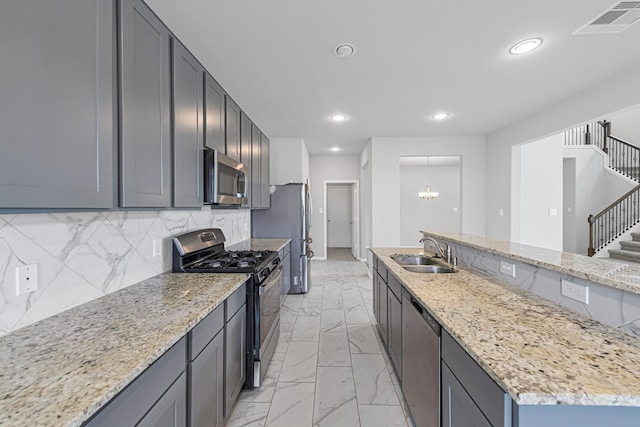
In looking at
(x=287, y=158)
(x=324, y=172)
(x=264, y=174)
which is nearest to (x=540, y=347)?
(x=264, y=174)

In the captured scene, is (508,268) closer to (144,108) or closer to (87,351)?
(87,351)

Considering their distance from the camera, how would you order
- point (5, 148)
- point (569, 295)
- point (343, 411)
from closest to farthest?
point (5, 148), point (569, 295), point (343, 411)

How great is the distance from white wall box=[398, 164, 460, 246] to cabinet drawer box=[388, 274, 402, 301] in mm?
6774

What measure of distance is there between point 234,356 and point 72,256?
3.41ft

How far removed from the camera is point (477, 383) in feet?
2.99

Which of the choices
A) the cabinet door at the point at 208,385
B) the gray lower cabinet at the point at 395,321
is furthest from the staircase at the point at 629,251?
the cabinet door at the point at 208,385

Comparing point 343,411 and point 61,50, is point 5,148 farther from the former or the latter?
point 343,411

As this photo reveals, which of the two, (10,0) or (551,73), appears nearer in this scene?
(10,0)

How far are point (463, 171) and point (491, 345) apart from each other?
4869 mm

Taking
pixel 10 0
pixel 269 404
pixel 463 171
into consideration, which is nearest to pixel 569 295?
pixel 269 404

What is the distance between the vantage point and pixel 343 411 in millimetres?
1835

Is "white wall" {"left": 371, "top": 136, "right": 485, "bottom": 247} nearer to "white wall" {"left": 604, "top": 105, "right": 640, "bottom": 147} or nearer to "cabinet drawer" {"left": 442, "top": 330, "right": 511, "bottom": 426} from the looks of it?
"cabinet drawer" {"left": 442, "top": 330, "right": 511, "bottom": 426}

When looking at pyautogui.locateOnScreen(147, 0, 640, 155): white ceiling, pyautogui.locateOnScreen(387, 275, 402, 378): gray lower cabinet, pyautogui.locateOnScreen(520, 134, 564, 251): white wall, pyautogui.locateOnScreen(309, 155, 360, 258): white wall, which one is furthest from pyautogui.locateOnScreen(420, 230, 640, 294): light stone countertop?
pyautogui.locateOnScreen(309, 155, 360, 258): white wall

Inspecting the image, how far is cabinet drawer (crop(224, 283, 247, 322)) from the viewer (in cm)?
160
